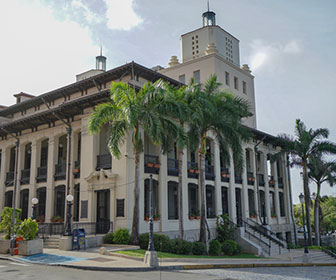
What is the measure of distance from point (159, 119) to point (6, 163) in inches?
751

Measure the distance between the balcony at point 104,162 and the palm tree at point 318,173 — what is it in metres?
20.0

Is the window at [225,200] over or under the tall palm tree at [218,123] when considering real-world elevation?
under

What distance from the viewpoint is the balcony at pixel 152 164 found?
2472 cm

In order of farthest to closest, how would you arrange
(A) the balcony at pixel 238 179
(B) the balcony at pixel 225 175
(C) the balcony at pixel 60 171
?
(A) the balcony at pixel 238 179 → (B) the balcony at pixel 225 175 → (C) the balcony at pixel 60 171

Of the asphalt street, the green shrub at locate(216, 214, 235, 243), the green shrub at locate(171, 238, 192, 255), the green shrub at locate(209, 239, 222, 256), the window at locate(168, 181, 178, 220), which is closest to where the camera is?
the asphalt street

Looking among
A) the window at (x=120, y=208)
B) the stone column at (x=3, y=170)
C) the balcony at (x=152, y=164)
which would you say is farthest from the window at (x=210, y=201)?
the stone column at (x=3, y=170)

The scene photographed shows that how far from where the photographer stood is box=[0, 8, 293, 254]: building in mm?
24609

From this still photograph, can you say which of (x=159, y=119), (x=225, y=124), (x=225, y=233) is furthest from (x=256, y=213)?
(x=159, y=119)

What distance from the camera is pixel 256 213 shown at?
35719mm

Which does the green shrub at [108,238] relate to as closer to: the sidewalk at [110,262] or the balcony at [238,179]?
the sidewalk at [110,262]

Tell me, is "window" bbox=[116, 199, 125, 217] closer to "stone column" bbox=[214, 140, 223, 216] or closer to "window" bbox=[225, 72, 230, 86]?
"stone column" bbox=[214, 140, 223, 216]

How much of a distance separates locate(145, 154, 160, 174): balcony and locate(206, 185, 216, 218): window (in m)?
6.68

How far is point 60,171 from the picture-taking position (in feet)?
94.9

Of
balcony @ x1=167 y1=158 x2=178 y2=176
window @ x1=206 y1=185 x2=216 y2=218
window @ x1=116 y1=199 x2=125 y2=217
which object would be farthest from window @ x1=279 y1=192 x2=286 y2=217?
window @ x1=116 y1=199 x2=125 y2=217
